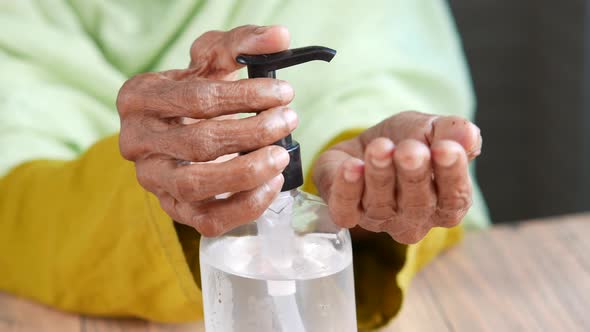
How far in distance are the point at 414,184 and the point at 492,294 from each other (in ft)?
0.86

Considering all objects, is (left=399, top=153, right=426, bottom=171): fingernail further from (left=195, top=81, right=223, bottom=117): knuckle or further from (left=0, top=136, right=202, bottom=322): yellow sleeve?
(left=0, top=136, right=202, bottom=322): yellow sleeve

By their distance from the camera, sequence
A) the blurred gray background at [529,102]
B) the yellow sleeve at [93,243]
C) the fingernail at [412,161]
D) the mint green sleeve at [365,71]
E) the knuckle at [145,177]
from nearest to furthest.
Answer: the fingernail at [412,161] → the knuckle at [145,177] → the yellow sleeve at [93,243] → the mint green sleeve at [365,71] → the blurred gray background at [529,102]

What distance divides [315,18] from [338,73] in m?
0.06

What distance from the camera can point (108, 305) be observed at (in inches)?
24.2

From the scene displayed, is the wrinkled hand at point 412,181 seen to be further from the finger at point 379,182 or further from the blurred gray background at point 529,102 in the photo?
the blurred gray background at point 529,102

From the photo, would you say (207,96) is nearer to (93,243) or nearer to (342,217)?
(342,217)

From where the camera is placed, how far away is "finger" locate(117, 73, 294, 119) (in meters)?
0.43

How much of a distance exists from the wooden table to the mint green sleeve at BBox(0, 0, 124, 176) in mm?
153

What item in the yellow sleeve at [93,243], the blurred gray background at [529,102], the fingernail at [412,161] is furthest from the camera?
the blurred gray background at [529,102]

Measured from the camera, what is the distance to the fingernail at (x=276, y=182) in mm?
440

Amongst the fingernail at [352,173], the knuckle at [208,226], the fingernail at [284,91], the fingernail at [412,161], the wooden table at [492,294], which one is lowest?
the wooden table at [492,294]

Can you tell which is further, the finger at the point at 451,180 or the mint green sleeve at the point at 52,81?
the mint green sleeve at the point at 52,81

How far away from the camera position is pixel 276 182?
17.4 inches

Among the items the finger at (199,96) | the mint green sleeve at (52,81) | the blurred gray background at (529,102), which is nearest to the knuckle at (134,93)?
the finger at (199,96)
